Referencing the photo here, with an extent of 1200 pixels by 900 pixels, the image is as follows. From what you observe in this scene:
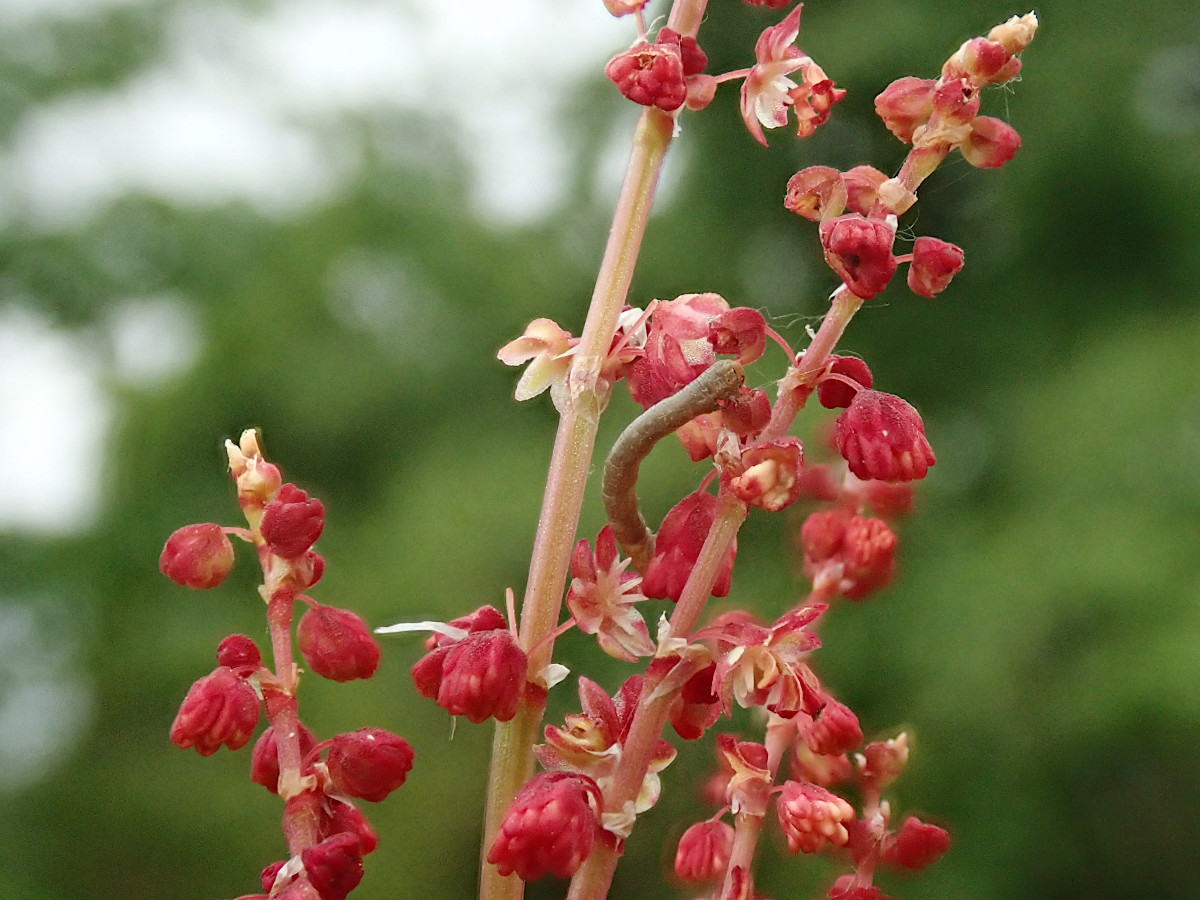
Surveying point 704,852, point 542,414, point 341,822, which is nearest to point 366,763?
point 341,822

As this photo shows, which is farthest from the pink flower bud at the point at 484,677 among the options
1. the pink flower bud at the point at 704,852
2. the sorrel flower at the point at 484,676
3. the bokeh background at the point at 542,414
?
the bokeh background at the point at 542,414

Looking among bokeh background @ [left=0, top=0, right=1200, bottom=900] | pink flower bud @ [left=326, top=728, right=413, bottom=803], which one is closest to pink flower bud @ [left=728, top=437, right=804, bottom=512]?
pink flower bud @ [left=326, top=728, right=413, bottom=803]

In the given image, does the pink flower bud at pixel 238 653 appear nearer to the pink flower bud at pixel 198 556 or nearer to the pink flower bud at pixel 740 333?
the pink flower bud at pixel 198 556

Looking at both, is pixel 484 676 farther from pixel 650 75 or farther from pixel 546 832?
pixel 650 75

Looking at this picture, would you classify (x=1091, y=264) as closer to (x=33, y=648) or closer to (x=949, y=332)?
(x=949, y=332)

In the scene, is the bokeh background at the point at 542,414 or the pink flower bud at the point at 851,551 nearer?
the pink flower bud at the point at 851,551
